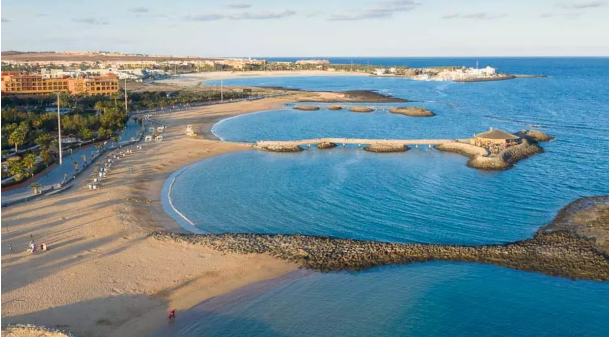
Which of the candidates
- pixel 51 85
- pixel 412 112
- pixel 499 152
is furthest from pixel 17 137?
pixel 51 85

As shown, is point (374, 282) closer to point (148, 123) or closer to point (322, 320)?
point (322, 320)

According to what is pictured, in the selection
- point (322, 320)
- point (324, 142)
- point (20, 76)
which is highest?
point (20, 76)

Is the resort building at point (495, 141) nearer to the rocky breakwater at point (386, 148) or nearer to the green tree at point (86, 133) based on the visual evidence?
the rocky breakwater at point (386, 148)

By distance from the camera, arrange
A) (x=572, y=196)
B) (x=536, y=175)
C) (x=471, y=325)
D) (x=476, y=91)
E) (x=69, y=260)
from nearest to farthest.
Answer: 1. (x=471, y=325)
2. (x=69, y=260)
3. (x=572, y=196)
4. (x=536, y=175)
5. (x=476, y=91)

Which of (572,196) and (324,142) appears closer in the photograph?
(572,196)

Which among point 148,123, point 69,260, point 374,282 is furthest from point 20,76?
point 374,282

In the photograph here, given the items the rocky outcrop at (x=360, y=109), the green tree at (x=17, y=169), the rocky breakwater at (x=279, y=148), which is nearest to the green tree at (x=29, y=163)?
the green tree at (x=17, y=169)
